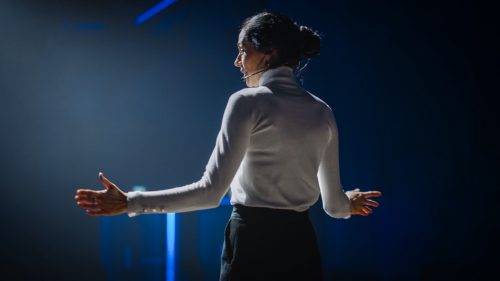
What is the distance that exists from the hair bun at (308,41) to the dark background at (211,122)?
233 cm

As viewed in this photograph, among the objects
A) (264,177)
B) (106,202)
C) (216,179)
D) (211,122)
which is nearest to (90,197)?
(106,202)

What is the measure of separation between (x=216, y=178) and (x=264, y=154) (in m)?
0.13

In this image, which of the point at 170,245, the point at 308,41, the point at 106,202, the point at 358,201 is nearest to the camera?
the point at 106,202

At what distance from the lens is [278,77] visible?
45.8 inches

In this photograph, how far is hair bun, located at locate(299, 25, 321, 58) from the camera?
1.26 meters

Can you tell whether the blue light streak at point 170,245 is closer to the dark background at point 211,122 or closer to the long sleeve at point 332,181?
the dark background at point 211,122

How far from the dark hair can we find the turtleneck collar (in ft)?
0.08

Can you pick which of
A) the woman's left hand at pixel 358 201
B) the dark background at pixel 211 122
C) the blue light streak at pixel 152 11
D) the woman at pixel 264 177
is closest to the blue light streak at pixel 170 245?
the dark background at pixel 211 122

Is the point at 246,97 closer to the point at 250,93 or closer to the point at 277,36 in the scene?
the point at 250,93

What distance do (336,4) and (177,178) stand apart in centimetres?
181

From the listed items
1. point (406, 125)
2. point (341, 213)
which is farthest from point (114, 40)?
point (341, 213)

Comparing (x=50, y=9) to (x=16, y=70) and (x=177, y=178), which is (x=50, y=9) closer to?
(x=16, y=70)

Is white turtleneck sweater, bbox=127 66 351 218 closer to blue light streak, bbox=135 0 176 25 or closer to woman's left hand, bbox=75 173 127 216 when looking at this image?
woman's left hand, bbox=75 173 127 216

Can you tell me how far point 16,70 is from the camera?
3449mm
